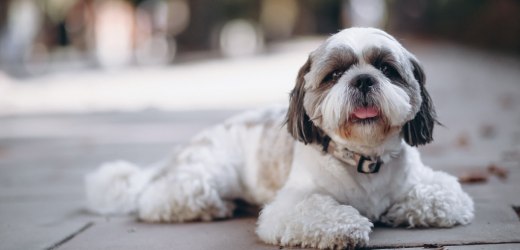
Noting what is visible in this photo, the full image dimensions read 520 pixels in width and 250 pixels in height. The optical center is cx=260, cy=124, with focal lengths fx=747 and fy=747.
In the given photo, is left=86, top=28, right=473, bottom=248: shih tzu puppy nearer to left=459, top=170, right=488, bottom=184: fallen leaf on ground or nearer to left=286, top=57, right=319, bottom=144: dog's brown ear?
left=286, top=57, right=319, bottom=144: dog's brown ear

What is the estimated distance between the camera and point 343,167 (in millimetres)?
4164

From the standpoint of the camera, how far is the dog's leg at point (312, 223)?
3.71m

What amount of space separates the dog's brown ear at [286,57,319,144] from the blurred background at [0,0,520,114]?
8.40 m

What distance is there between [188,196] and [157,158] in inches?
121

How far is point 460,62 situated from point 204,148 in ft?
52.1

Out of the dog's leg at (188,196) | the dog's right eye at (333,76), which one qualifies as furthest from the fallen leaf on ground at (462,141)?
the dog's right eye at (333,76)

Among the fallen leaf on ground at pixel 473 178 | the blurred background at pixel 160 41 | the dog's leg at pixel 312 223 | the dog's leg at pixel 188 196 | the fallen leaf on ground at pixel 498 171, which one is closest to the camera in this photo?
the dog's leg at pixel 312 223

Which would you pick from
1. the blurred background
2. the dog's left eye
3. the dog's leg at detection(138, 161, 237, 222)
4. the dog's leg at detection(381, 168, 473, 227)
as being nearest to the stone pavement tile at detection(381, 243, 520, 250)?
the dog's leg at detection(381, 168, 473, 227)

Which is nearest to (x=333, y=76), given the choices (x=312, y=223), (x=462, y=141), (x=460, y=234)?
(x=312, y=223)

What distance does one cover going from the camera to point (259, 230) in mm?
4109

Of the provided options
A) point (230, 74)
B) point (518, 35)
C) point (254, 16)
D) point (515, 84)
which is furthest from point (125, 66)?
point (254, 16)

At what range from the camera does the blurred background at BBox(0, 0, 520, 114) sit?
55.5 feet

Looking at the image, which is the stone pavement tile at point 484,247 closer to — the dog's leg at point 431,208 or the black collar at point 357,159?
the dog's leg at point 431,208

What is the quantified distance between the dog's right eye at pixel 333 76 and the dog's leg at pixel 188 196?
1.22m
